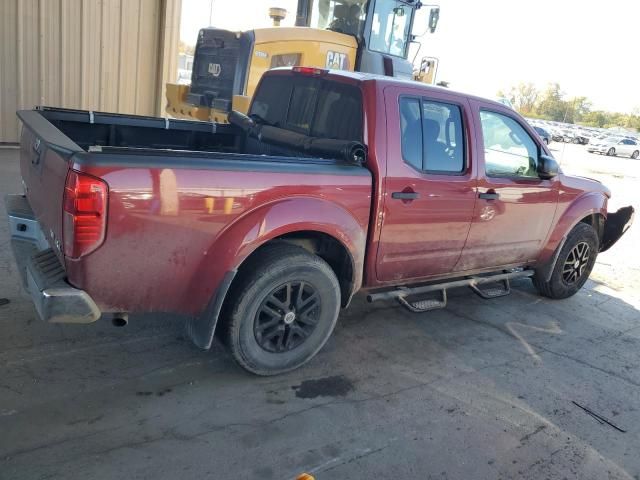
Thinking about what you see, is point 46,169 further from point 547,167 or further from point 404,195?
point 547,167

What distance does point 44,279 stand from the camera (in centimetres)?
305

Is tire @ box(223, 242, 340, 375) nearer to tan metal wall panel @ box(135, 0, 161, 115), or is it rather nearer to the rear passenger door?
the rear passenger door

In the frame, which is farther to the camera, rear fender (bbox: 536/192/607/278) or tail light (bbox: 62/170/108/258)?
rear fender (bbox: 536/192/607/278)

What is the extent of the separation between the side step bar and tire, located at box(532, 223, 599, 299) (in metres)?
0.43

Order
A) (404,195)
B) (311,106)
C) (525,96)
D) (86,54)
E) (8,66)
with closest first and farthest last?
(404,195)
(311,106)
(8,66)
(86,54)
(525,96)

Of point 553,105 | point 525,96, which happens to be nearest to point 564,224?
point 553,105

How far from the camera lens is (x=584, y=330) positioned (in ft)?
17.5

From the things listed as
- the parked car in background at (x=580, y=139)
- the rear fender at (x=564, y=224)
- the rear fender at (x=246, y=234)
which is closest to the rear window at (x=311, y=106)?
the rear fender at (x=246, y=234)

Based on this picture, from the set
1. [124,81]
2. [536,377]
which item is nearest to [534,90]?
Answer: [124,81]

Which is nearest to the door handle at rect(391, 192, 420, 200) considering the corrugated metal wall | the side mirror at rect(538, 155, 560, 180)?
the side mirror at rect(538, 155, 560, 180)

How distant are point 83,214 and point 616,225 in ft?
18.9

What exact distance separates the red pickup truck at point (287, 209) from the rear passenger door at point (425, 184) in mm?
12

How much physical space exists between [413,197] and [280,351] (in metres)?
1.46

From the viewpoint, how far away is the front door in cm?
471
